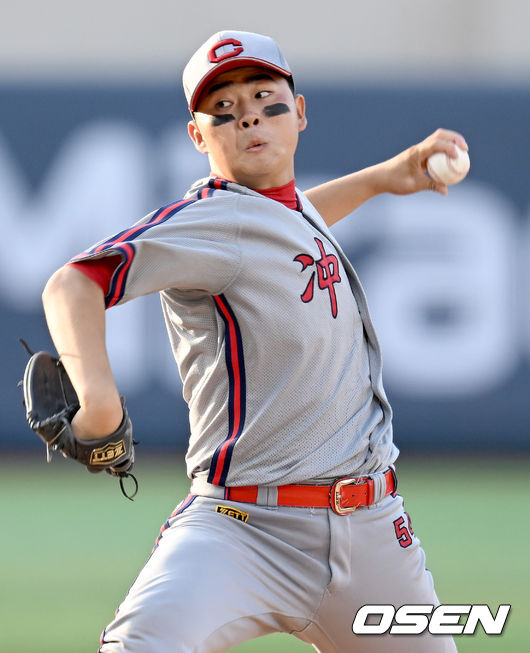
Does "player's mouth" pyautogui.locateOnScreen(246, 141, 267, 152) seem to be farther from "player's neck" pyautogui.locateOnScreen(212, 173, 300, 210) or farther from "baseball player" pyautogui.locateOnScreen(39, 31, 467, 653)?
"player's neck" pyautogui.locateOnScreen(212, 173, 300, 210)

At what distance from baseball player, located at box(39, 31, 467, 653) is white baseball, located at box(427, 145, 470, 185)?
18.8 inches

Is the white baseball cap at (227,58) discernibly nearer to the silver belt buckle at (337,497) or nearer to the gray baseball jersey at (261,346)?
the gray baseball jersey at (261,346)

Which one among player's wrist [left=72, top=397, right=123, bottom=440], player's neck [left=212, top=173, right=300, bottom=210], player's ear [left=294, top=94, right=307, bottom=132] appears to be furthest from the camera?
player's ear [left=294, top=94, right=307, bottom=132]

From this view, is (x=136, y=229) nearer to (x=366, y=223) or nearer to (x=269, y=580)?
(x=269, y=580)

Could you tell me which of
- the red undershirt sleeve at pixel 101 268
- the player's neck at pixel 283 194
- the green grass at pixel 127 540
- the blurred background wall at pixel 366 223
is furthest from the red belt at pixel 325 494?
the blurred background wall at pixel 366 223

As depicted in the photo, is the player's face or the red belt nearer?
the red belt

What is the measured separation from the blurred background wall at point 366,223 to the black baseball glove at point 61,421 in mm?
5906

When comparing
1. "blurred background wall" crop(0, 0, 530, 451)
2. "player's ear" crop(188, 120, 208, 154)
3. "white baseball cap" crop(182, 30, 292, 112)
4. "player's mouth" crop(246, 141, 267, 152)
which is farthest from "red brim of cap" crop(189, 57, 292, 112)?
"blurred background wall" crop(0, 0, 530, 451)

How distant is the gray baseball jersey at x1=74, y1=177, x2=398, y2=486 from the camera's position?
313cm

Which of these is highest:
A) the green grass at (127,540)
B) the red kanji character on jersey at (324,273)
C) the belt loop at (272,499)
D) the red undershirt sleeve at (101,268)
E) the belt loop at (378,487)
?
the red undershirt sleeve at (101,268)

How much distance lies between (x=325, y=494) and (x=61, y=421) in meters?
0.80

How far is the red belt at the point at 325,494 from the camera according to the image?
3209 millimetres

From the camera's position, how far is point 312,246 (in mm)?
3346

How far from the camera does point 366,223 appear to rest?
30.0ft
